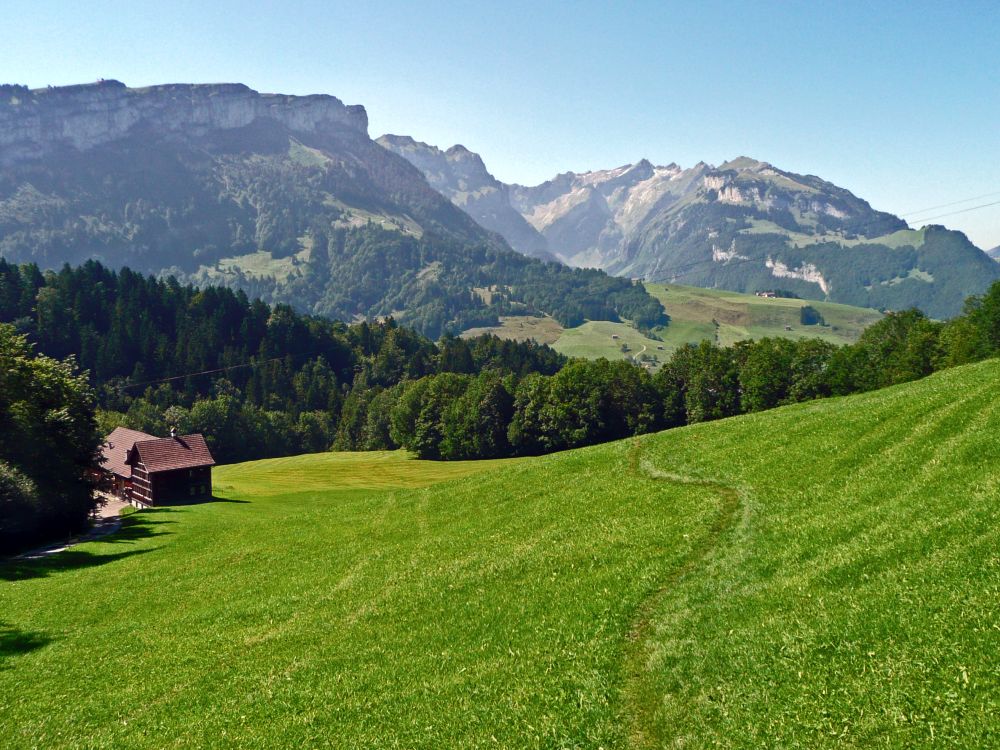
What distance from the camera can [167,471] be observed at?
105125 millimetres

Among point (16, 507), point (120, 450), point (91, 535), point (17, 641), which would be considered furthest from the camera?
point (120, 450)

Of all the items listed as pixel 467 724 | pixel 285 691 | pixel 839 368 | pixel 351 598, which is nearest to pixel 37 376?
pixel 351 598

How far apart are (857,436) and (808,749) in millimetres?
28592

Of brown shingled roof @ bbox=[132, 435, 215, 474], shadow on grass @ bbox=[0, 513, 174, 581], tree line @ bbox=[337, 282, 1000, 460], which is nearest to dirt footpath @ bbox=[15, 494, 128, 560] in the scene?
shadow on grass @ bbox=[0, 513, 174, 581]

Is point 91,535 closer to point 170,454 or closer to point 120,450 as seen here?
point 170,454

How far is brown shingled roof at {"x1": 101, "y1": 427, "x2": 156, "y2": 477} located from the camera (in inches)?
4562

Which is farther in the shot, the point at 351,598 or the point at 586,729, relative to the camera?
the point at 351,598

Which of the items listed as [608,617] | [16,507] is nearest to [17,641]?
[608,617]

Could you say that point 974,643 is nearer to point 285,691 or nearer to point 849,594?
point 849,594

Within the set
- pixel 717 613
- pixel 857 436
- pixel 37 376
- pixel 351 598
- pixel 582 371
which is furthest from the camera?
pixel 582 371

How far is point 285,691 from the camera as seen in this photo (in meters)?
23.6

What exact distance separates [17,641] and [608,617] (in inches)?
1165

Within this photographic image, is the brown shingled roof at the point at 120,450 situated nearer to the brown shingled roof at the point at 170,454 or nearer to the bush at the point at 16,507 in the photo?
the brown shingled roof at the point at 170,454

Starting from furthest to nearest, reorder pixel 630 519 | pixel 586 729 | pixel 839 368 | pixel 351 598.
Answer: pixel 839 368 < pixel 630 519 < pixel 351 598 < pixel 586 729
